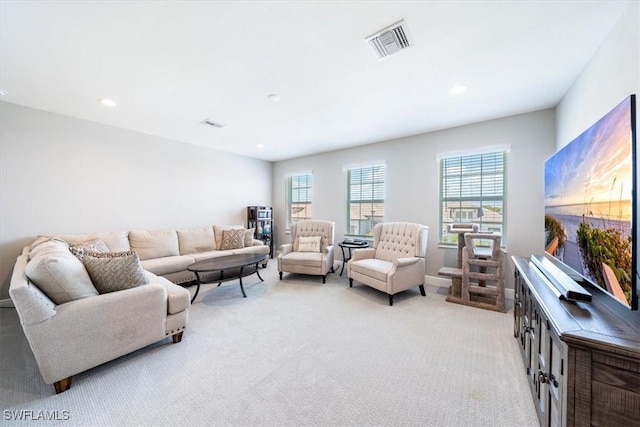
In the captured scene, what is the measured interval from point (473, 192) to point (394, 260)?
1.58m

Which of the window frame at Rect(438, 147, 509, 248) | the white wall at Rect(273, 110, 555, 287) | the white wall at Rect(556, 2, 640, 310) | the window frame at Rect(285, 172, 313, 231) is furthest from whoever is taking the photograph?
the window frame at Rect(285, 172, 313, 231)

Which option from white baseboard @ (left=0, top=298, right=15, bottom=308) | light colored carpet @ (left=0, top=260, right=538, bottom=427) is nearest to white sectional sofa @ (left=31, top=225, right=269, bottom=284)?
white baseboard @ (left=0, top=298, right=15, bottom=308)

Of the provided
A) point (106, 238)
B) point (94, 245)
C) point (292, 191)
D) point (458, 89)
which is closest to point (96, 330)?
point (94, 245)

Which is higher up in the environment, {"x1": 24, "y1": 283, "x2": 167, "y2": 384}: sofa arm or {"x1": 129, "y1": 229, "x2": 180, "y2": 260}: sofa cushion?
{"x1": 129, "y1": 229, "x2": 180, "y2": 260}: sofa cushion

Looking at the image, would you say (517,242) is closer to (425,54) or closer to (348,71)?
(425,54)

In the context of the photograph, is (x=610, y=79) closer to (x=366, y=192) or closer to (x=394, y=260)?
(x=394, y=260)

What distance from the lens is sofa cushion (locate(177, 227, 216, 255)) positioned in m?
4.45

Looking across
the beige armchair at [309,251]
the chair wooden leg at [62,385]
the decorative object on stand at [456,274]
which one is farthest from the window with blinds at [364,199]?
the chair wooden leg at [62,385]

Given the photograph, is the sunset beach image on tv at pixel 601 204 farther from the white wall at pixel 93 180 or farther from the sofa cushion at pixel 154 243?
the white wall at pixel 93 180

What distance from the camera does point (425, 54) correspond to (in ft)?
6.71

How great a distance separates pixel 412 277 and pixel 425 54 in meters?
2.63

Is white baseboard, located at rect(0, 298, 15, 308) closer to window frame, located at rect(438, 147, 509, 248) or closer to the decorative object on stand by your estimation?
the decorative object on stand

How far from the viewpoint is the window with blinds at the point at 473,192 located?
3525 millimetres

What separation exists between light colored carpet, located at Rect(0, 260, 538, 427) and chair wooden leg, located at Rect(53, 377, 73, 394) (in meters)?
0.04
